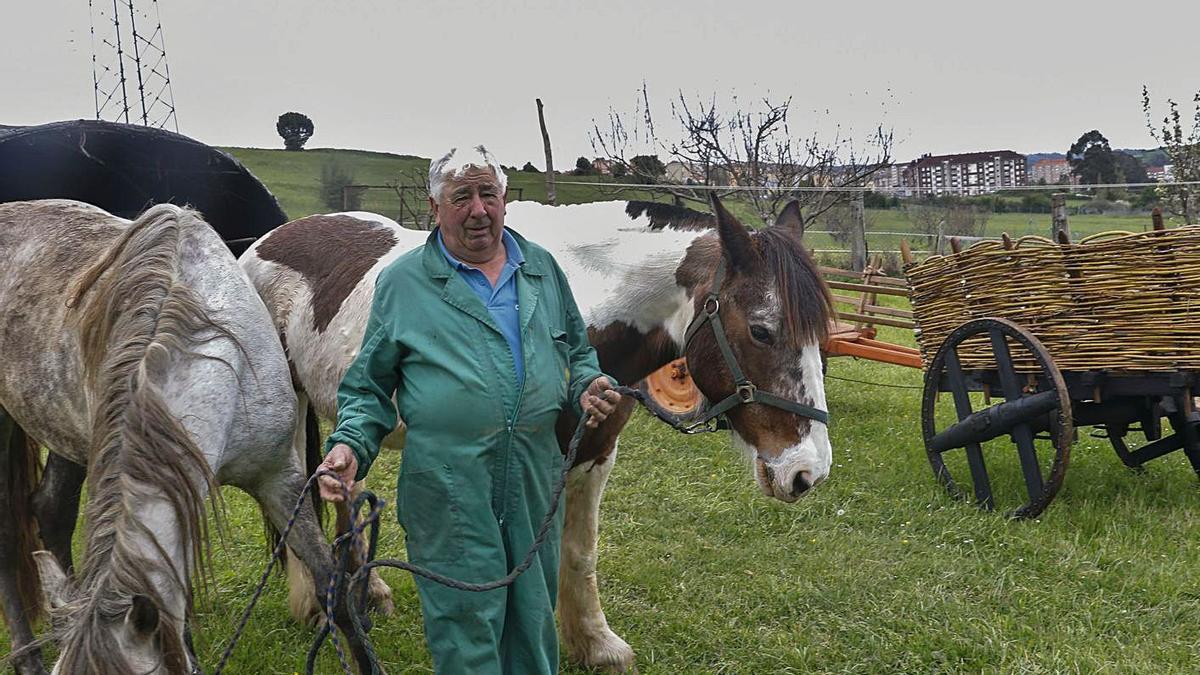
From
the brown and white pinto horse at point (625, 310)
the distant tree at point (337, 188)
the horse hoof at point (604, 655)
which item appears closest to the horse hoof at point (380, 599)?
the brown and white pinto horse at point (625, 310)

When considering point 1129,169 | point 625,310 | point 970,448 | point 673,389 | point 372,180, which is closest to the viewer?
point 625,310

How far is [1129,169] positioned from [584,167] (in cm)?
1265

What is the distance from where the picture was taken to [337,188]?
48.3 ft

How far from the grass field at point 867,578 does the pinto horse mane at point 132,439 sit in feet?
0.79

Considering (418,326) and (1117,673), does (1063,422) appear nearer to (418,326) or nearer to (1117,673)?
(1117,673)

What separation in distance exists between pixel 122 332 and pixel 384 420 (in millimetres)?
755

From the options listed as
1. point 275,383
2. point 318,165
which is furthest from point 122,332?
point 318,165

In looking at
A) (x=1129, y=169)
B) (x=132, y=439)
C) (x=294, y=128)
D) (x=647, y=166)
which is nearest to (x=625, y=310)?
(x=132, y=439)

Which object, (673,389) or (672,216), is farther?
(673,389)

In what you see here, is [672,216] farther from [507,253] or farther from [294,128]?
[294,128]

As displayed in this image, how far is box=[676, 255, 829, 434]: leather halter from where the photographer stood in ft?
9.71

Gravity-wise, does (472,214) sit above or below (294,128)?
below

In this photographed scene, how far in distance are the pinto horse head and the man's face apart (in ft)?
2.75

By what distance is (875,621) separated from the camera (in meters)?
3.93
